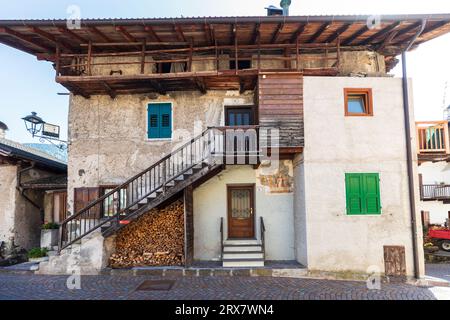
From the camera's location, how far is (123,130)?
37.3ft

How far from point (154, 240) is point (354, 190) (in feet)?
21.9

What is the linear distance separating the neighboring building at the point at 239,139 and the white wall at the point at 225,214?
0.05 meters

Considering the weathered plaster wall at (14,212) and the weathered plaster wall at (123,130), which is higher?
the weathered plaster wall at (123,130)

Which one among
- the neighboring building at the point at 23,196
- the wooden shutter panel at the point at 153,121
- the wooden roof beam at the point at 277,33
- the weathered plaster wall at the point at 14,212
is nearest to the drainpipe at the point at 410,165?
the wooden roof beam at the point at 277,33

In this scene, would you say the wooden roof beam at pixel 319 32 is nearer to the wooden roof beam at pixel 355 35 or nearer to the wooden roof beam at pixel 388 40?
the wooden roof beam at pixel 355 35

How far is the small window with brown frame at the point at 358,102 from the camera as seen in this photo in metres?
9.78

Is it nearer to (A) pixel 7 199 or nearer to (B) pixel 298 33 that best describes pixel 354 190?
(B) pixel 298 33

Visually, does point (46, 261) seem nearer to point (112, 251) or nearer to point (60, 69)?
point (112, 251)

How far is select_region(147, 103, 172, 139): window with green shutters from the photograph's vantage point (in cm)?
1131

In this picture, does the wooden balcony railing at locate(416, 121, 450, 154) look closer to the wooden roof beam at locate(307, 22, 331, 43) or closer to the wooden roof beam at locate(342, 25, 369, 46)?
the wooden roof beam at locate(342, 25, 369, 46)

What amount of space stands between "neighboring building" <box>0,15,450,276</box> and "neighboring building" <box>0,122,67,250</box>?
2.21 metres

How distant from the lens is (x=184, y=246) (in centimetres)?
990

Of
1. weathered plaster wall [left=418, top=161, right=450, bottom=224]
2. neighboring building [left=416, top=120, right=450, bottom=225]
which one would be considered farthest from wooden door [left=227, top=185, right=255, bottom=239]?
weathered plaster wall [left=418, top=161, right=450, bottom=224]
